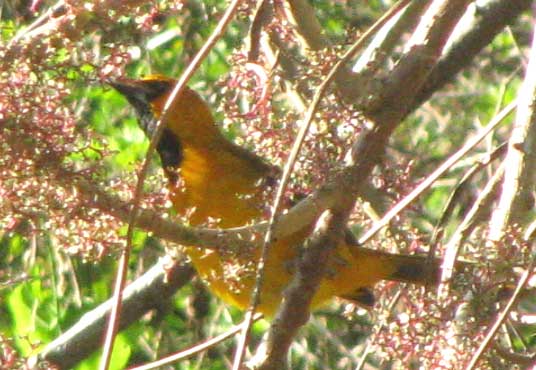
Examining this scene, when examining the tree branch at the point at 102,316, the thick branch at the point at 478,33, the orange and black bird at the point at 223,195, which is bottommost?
the tree branch at the point at 102,316

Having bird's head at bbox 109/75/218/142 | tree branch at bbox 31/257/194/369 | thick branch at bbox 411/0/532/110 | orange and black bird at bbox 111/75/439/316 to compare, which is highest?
thick branch at bbox 411/0/532/110

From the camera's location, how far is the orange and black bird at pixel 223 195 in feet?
9.19

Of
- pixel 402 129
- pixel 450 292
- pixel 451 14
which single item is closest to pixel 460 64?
pixel 451 14

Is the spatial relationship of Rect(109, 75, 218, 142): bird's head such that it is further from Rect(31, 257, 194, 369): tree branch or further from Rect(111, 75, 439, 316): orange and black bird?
Rect(31, 257, 194, 369): tree branch

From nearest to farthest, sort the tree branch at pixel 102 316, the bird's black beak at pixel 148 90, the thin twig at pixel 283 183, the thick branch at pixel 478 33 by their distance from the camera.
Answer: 1. the thin twig at pixel 283 183
2. the thick branch at pixel 478 33
3. the bird's black beak at pixel 148 90
4. the tree branch at pixel 102 316

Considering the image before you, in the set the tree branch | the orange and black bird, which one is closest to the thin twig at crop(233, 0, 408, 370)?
the orange and black bird

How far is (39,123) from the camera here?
1.56 meters

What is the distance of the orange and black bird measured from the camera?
280cm

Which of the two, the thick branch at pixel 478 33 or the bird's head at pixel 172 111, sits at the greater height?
the thick branch at pixel 478 33

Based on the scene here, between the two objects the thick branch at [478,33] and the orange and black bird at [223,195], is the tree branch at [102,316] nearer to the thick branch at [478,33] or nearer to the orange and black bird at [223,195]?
the orange and black bird at [223,195]

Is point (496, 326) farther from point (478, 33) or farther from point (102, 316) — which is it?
point (102, 316)

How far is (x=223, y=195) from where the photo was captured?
115 inches

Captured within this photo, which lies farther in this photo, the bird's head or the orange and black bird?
the bird's head

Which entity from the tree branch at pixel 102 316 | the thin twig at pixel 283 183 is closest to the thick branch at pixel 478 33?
the tree branch at pixel 102 316
